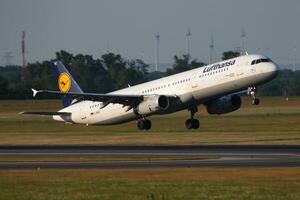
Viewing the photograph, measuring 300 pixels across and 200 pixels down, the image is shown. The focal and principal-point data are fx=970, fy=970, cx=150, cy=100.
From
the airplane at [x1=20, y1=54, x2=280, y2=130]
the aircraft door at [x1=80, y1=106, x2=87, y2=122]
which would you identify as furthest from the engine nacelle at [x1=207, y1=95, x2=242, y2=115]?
the aircraft door at [x1=80, y1=106, x2=87, y2=122]

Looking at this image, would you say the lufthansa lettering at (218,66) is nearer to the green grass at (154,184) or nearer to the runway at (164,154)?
the runway at (164,154)

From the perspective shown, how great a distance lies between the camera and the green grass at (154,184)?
3061cm

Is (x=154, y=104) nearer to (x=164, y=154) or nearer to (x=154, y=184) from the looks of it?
(x=164, y=154)

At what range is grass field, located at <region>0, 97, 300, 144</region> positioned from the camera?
6216cm

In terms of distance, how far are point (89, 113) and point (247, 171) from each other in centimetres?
3949

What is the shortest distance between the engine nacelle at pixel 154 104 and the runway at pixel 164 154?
11942 millimetres

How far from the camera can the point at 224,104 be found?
70.6 metres

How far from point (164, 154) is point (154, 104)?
64.4 feet

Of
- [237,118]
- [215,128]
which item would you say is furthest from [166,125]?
[237,118]

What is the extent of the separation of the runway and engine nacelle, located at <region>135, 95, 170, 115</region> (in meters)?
11.9

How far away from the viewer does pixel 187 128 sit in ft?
241

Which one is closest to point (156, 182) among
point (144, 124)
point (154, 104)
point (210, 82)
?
point (210, 82)

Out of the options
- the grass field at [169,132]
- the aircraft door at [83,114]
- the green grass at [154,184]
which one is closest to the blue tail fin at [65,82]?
the grass field at [169,132]

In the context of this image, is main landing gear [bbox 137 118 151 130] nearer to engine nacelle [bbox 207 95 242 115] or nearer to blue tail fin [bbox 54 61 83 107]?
engine nacelle [bbox 207 95 242 115]
